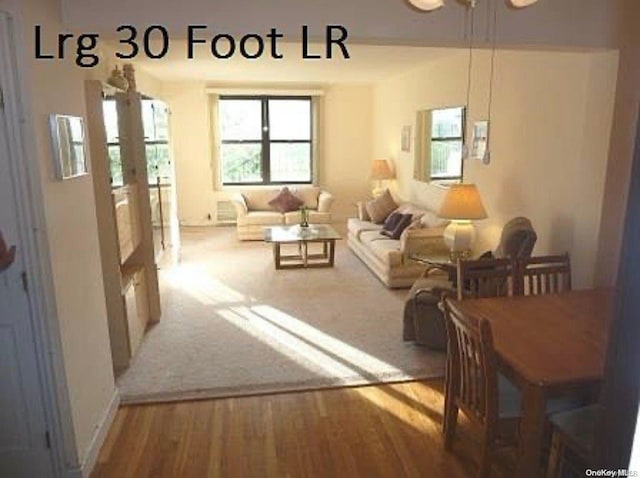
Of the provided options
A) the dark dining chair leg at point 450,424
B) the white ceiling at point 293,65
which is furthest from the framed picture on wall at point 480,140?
the dark dining chair leg at point 450,424

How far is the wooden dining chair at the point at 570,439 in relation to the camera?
1707mm

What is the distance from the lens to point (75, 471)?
2.21m

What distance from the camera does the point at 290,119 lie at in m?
8.17

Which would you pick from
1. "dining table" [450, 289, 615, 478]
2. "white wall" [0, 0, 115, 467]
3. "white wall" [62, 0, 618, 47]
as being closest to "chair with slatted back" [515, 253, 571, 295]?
"dining table" [450, 289, 615, 478]

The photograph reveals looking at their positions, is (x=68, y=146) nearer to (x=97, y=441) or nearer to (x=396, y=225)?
(x=97, y=441)

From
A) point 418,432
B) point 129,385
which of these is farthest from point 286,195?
point 418,432

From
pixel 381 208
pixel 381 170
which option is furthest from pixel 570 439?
pixel 381 170

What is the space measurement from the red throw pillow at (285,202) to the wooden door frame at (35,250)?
5.36 meters

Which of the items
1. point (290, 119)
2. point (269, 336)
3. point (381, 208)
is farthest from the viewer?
point (290, 119)

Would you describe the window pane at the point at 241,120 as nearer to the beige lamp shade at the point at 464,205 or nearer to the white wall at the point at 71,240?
the beige lamp shade at the point at 464,205

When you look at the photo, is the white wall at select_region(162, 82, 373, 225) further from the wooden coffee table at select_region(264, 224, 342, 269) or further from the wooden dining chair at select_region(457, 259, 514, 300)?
the wooden dining chair at select_region(457, 259, 514, 300)

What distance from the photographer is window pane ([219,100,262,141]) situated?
26.2 feet

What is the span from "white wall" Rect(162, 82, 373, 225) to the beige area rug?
2608mm

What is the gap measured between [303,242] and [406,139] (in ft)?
7.48
